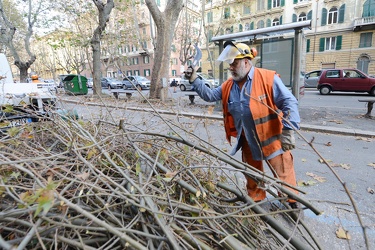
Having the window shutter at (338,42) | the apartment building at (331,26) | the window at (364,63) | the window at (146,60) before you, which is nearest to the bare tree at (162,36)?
the apartment building at (331,26)

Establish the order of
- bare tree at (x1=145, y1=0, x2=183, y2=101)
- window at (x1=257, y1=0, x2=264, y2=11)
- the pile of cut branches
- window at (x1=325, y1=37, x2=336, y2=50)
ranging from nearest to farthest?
1. the pile of cut branches
2. bare tree at (x1=145, y1=0, x2=183, y2=101)
3. window at (x1=325, y1=37, x2=336, y2=50)
4. window at (x1=257, y1=0, x2=264, y2=11)

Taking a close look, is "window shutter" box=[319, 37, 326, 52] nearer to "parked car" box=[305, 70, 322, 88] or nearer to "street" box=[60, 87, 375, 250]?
"parked car" box=[305, 70, 322, 88]

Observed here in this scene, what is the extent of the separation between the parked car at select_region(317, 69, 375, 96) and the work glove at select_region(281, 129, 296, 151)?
50.1ft

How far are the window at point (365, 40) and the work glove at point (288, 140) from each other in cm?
3120

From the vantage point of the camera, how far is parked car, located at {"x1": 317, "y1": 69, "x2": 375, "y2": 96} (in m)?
13.9

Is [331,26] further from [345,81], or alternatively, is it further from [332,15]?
[345,81]

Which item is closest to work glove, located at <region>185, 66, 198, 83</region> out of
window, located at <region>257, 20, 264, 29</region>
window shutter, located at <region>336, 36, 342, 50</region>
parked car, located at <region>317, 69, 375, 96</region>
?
parked car, located at <region>317, 69, 375, 96</region>

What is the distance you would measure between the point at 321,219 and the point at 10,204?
290 cm

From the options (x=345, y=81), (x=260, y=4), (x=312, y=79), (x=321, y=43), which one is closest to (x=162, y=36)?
(x=345, y=81)

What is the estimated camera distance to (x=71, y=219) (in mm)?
1058

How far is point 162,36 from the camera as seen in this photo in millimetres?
11141

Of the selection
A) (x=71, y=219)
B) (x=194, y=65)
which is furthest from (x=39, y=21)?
(x=71, y=219)

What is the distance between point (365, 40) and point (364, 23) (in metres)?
1.92

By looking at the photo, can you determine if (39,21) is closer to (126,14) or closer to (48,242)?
(126,14)
